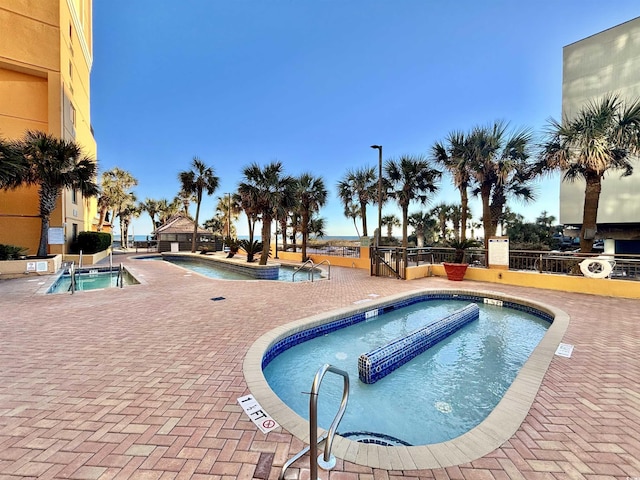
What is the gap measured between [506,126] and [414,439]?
42.9ft

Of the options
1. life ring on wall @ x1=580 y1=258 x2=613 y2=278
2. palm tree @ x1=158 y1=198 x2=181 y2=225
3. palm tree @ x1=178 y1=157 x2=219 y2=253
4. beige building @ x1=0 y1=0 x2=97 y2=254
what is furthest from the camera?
palm tree @ x1=158 y1=198 x2=181 y2=225

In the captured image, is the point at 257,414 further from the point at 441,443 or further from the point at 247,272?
the point at 247,272

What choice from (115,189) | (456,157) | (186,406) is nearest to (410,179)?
(456,157)

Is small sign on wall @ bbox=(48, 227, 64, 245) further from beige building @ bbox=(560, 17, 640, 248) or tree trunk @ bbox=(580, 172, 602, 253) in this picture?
beige building @ bbox=(560, 17, 640, 248)

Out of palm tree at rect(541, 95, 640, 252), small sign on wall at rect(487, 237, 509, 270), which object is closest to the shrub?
small sign on wall at rect(487, 237, 509, 270)

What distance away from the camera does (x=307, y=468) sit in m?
1.91

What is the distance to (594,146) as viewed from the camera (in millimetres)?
8750

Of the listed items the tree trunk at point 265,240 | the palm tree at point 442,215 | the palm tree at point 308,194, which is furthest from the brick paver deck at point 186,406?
the palm tree at point 442,215

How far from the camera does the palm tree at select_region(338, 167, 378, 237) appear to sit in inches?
744

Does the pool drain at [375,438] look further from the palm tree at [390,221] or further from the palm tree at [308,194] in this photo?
the palm tree at [390,221]

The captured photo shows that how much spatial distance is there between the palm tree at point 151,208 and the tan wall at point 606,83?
143ft

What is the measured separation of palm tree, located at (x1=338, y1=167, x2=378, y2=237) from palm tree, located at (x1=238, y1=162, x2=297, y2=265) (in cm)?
659

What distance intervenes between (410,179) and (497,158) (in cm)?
520

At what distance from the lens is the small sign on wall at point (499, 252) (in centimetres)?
1001
